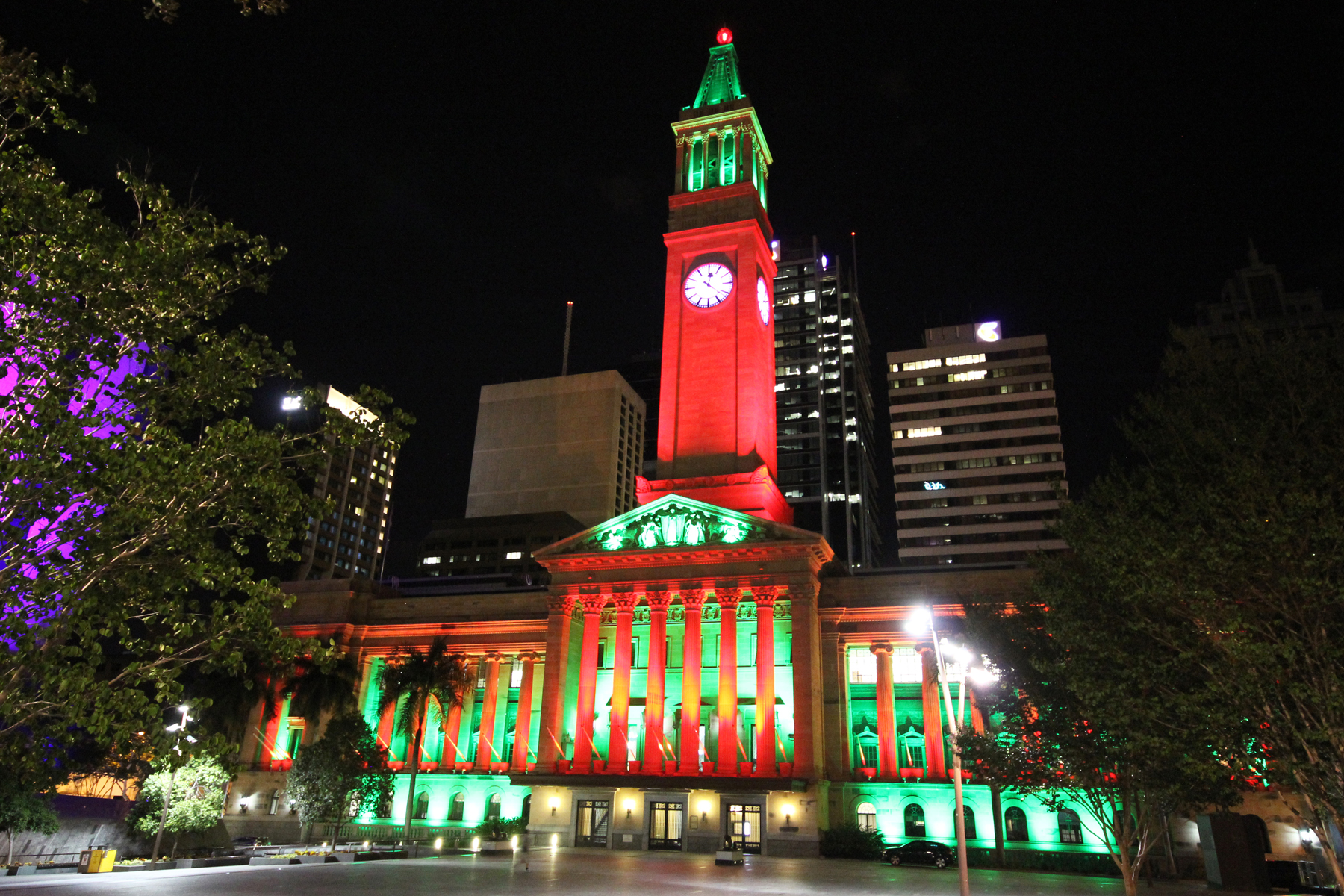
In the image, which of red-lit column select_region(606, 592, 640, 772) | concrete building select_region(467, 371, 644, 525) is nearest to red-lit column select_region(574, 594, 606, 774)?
red-lit column select_region(606, 592, 640, 772)

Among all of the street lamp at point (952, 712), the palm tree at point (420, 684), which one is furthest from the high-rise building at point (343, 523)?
the street lamp at point (952, 712)

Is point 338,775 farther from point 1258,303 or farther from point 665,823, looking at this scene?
point 1258,303

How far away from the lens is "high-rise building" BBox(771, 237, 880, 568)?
163125mm

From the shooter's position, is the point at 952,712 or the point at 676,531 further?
the point at 676,531

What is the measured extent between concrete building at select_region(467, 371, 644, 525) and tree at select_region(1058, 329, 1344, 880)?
415 feet

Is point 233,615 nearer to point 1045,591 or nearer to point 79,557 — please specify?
point 79,557

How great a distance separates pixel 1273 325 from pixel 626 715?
113081 mm

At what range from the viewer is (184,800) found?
42.9m

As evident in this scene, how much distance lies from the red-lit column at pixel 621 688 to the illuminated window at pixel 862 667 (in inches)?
632

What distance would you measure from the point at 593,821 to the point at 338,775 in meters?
16.2

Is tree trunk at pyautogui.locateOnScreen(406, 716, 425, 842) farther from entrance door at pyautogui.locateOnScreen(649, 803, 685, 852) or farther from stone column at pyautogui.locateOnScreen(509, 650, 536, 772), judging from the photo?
entrance door at pyautogui.locateOnScreen(649, 803, 685, 852)

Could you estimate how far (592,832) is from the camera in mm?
58656

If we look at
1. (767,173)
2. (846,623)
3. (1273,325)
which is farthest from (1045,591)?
(1273,325)

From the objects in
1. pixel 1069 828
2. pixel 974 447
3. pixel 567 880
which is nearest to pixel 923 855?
pixel 1069 828
